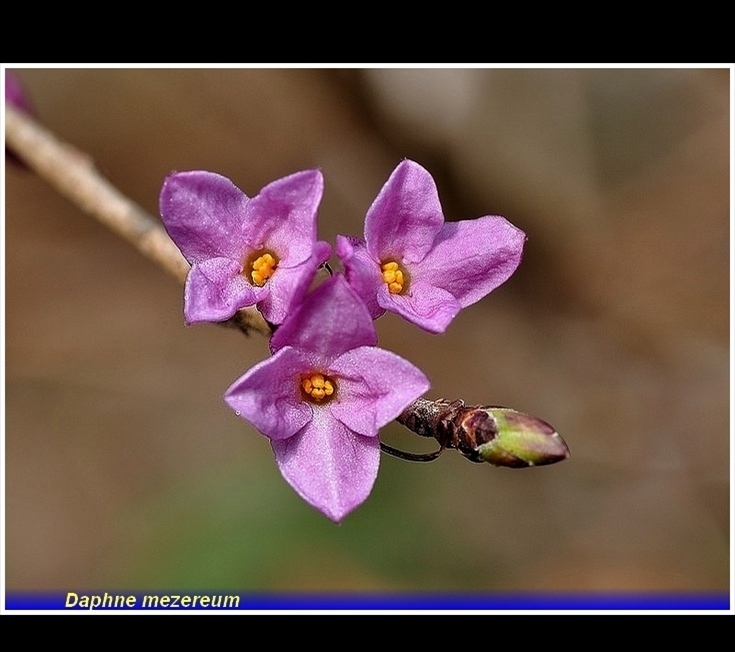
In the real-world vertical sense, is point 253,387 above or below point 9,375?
below

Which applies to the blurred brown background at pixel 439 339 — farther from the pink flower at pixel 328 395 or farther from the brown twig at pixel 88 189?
the pink flower at pixel 328 395

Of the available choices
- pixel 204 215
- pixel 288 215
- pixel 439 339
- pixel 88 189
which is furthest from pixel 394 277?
pixel 439 339

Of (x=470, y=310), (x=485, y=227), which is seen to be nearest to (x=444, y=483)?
(x=470, y=310)

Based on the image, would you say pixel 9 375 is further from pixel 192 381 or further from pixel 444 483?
pixel 444 483

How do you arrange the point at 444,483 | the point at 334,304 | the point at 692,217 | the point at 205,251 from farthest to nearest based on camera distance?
the point at 692,217 < the point at 444,483 < the point at 205,251 < the point at 334,304

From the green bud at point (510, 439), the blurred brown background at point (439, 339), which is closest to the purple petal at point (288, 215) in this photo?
the green bud at point (510, 439)

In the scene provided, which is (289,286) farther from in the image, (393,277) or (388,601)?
(388,601)

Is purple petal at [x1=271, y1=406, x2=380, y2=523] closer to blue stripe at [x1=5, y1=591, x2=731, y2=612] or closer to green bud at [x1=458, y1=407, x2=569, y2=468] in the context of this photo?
green bud at [x1=458, y1=407, x2=569, y2=468]
